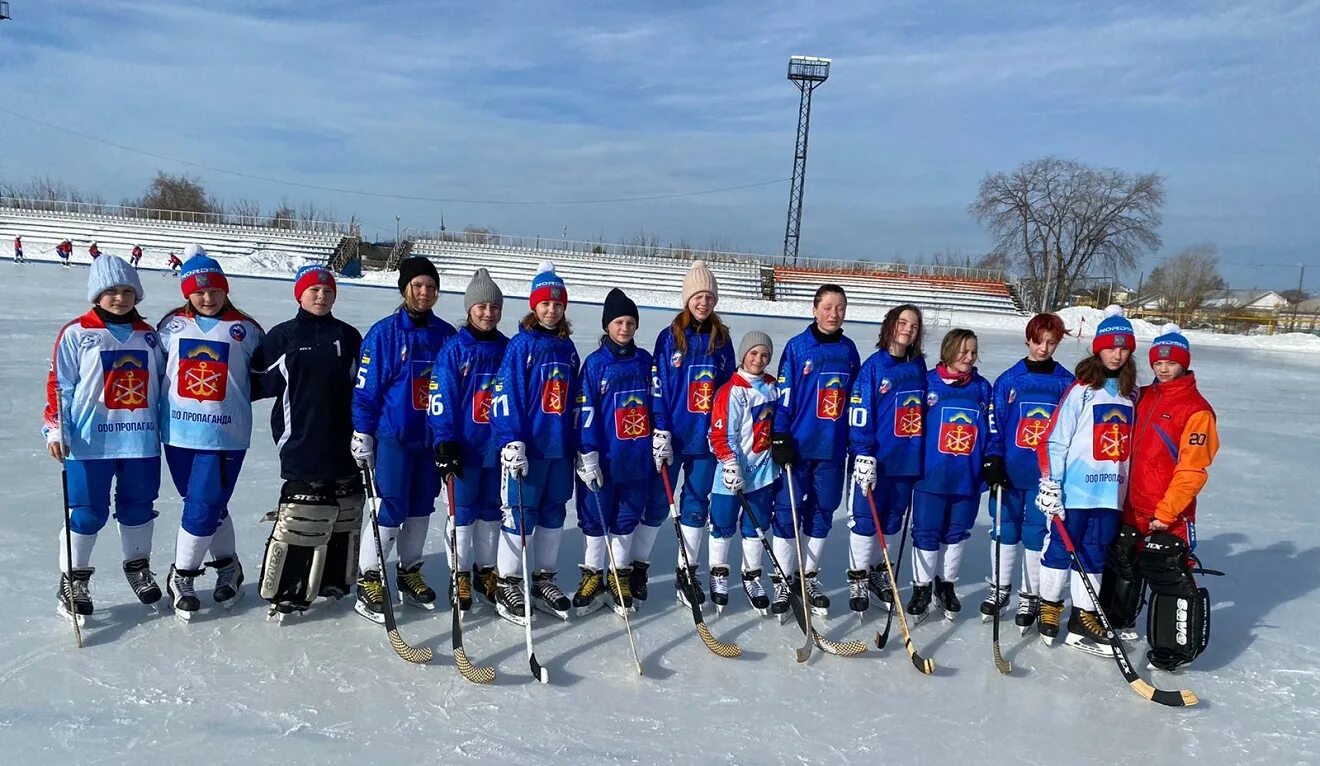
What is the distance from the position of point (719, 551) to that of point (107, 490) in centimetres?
258

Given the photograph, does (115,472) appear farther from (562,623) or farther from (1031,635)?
(1031,635)

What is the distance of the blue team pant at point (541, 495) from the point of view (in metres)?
3.40

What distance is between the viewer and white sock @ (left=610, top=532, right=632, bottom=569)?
359 cm

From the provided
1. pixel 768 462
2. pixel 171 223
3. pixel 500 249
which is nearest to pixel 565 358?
pixel 768 462

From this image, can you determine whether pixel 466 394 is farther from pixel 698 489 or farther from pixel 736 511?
pixel 736 511

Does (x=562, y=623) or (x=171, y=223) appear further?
(x=171, y=223)

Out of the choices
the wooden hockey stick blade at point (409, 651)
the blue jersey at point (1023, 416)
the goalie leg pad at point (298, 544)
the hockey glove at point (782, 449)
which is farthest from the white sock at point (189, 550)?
the blue jersey at point (1023, 416)

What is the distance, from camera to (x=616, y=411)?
3.45 m

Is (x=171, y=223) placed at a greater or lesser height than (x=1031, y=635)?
greater

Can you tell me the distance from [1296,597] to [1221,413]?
6.79 m

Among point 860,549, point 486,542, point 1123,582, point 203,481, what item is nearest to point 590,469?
point 486,542

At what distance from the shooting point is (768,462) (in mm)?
3578

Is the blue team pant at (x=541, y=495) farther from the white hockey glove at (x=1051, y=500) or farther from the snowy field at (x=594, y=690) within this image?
the white hockey glove at (x=1051, y=500)

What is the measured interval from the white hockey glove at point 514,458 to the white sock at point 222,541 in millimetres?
1295
